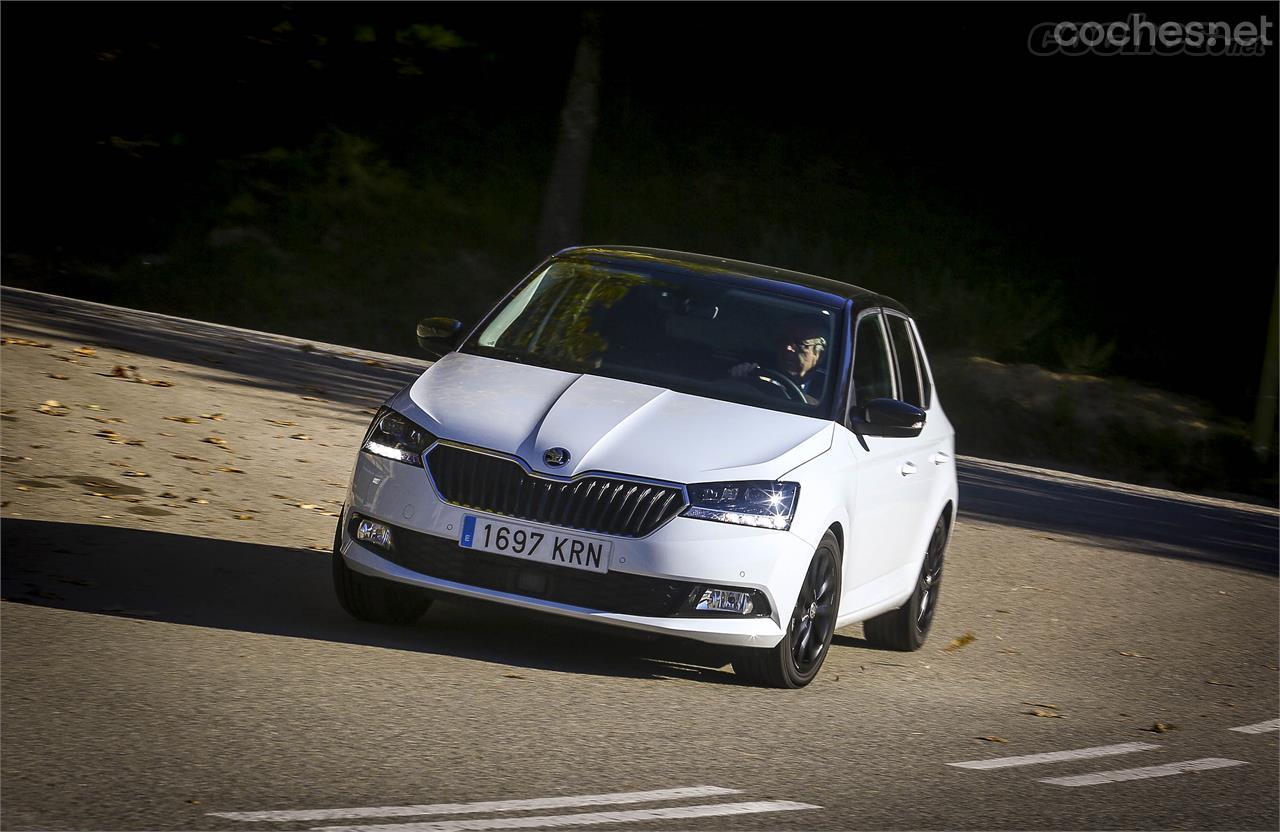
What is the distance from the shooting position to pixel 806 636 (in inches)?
324

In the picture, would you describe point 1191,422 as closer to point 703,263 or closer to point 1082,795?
point 703,263

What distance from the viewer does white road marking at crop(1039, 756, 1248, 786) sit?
23.5 feet

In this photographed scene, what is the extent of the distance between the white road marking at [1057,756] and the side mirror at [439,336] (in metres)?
3.24

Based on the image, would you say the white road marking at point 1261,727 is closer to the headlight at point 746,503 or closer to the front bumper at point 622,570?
the front bumper at point 622,570

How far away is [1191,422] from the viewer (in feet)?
80.6

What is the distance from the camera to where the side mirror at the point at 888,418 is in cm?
855

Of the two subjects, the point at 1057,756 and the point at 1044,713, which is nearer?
the point at 1057,756

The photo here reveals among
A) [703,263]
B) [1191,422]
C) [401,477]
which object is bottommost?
[1191,422]

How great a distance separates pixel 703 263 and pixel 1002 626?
3.21 metres

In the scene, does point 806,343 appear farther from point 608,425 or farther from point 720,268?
point 608,425

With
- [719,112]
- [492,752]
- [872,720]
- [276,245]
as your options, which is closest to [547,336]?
[872,720]

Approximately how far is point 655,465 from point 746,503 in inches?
15.9

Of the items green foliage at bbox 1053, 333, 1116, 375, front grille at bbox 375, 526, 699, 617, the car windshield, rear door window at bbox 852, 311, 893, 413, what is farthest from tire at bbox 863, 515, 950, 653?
green foliage at bbox 1053, 333, 1116, 375

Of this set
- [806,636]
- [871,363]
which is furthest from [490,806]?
[871,363]
